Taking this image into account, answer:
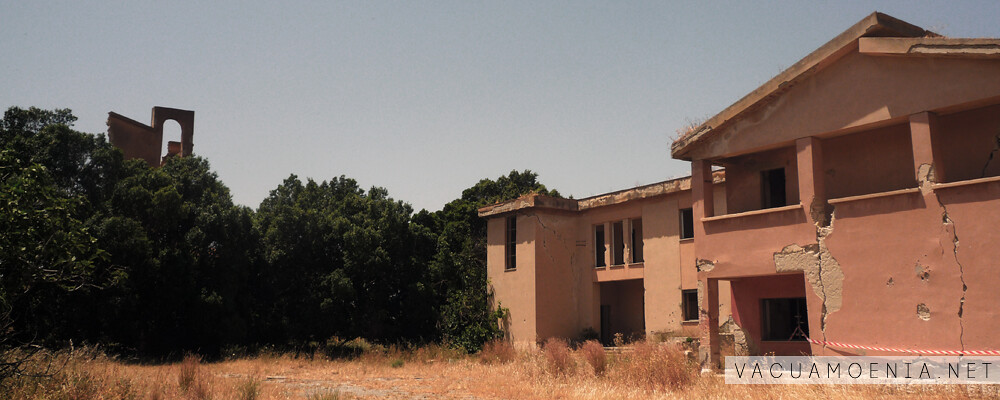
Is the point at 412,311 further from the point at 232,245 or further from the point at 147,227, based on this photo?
the point at 147,227

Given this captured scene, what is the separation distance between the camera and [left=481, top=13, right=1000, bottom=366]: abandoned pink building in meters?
12.4

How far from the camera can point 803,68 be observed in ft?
48.6

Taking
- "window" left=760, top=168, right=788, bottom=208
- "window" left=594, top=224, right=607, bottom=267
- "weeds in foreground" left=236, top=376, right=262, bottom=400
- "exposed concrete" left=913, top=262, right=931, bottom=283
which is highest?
"window" left=760, top=168, right=788, bottom=208

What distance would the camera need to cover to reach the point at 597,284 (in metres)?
25.1

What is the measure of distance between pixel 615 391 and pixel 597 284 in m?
10.8

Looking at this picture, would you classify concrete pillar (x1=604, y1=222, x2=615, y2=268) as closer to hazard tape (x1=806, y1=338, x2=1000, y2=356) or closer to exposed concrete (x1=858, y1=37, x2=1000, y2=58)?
hazard tape (x1=806, y1=338, x2=1000, y2=356)

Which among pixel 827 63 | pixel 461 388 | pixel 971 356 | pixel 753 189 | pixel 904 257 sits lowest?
pixel 461 388

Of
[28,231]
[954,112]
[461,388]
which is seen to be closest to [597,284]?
[461,388]

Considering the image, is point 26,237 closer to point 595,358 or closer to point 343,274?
point 595,358

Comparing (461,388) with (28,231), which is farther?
(461,388)

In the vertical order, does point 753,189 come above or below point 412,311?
above

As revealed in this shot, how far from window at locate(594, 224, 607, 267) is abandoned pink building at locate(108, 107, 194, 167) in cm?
1865

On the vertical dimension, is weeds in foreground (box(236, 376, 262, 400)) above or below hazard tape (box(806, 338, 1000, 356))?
below

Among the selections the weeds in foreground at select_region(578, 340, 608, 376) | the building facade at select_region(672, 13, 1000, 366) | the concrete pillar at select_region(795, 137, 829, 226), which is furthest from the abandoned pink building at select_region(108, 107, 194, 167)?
the concrete pillar at select_region(795, 137, 829, 226)
